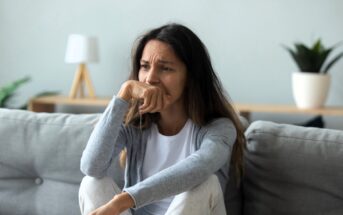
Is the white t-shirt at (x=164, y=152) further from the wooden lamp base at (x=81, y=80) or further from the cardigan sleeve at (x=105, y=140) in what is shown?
the wooden lamp base at (x=81, y=80)

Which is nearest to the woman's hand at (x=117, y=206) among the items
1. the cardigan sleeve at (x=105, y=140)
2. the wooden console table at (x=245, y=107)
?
the cardigan sleeve at (x=105, y=140)

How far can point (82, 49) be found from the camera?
2926mm

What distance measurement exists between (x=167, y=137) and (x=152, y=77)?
21 cm

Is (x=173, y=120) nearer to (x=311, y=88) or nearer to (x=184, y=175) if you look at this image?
(x=184, y=175)

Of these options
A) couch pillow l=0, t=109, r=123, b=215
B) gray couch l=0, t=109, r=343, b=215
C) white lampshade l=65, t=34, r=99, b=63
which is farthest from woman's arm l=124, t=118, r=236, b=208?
white lampshade l=65, t=34, r=99, b=63

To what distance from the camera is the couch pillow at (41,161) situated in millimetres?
1667

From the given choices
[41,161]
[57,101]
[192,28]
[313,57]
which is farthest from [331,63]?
[57,101]

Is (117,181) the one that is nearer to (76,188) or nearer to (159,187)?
(76,188)

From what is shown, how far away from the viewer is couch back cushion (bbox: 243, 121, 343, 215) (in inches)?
56.2

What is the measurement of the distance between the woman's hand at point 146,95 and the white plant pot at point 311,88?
1.23 meters

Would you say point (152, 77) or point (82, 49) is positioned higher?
point (152, 77)

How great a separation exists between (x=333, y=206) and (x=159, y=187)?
57 cm

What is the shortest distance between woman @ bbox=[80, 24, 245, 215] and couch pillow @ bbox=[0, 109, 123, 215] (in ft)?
0.76

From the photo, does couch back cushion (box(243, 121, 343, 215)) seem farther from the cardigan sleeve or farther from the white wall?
the white wall
